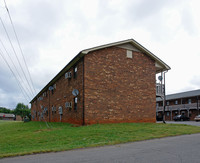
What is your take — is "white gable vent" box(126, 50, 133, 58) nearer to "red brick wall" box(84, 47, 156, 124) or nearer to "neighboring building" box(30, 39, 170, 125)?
"neighboring building" box(30, 39, 170, 125)

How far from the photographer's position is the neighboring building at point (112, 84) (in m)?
16.5

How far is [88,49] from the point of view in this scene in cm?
1634

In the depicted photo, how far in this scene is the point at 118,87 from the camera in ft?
58.8

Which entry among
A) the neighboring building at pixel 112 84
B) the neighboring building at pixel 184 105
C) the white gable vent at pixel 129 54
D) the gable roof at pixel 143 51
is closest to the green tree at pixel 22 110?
the neighboring building at pixel 184 105

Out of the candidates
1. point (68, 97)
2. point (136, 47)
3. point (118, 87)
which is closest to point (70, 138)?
point (118, 87)

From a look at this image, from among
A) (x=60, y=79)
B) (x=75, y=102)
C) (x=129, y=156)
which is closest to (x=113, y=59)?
(x=75, y=102)

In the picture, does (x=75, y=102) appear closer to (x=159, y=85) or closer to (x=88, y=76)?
(x=88, y=76)

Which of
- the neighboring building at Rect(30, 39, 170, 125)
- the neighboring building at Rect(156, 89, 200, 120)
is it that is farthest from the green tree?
the neighboring building at Rect(30, 39, 170, 125)

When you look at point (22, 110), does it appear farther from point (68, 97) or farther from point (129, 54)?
point (129, 54)

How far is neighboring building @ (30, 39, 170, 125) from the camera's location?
16.5 meters

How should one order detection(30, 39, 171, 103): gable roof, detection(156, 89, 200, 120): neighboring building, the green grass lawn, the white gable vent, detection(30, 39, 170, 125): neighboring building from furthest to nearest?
1. detection(156, 89, 200, 120): neighboring building
2. the white gable vent
3. detection(30, 39, 171, 103): gable roof
4. detection(30, 39, 170, 125): neighboring building
5. the green grass lawn

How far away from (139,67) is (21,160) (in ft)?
49.2

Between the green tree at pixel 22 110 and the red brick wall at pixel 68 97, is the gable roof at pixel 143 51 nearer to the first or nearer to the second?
the red brick wall at pixel 68 97

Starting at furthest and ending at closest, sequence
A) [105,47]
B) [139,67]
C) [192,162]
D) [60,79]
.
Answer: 1. [60,79]
2. [139,67]
3. [105,47]
4. [192,162]
